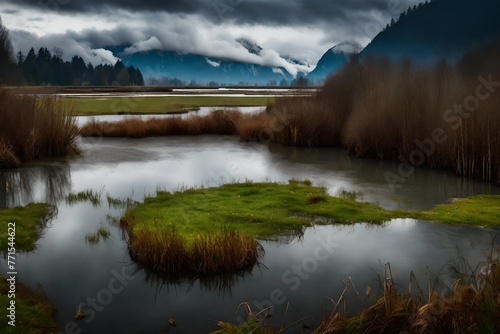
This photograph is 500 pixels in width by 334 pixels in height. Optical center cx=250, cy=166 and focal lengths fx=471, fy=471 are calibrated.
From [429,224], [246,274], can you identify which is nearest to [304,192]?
[429,224]

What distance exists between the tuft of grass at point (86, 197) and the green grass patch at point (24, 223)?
0.79m

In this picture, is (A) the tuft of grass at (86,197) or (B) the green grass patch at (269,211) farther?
(A) the tuft of grass at (86,197)

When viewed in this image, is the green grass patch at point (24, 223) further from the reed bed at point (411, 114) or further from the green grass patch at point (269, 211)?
the reed bed at point (411, 114)

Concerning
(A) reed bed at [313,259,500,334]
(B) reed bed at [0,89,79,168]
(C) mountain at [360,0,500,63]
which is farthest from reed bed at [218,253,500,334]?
(C) mountain at [360,0,500,63]

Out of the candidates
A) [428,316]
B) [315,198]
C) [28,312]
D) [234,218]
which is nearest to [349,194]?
[315,198]

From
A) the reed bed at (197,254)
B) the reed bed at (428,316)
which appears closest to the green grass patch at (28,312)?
the reed bed at (197,254)

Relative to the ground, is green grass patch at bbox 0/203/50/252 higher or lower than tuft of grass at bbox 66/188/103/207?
lower

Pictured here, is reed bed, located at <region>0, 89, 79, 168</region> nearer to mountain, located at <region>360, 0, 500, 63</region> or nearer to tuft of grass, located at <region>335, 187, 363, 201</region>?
tuft of grass, located at <region>335, 187, 363, 201</region>

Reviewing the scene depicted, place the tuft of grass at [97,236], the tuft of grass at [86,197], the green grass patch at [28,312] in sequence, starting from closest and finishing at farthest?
the green grass patch at [28,312], the tuft of grass at [97,236], the tuft of grass at [86,197]

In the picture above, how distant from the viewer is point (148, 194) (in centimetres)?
1346

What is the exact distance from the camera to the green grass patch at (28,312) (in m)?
5.90

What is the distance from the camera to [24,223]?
10.5 meters

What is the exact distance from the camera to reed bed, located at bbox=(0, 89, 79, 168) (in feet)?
57.8

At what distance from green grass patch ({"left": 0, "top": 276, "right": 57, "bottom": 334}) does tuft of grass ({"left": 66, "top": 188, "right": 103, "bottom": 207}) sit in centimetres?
563
